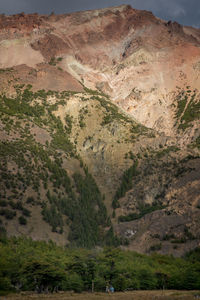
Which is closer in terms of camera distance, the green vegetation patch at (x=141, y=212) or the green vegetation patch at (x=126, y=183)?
the green vegetation patch at (x=141, y=212)

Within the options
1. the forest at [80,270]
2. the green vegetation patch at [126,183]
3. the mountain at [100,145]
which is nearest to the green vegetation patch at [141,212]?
the mountain at [100,145]

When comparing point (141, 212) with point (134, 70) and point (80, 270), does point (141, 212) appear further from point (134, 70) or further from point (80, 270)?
point (134, 70)

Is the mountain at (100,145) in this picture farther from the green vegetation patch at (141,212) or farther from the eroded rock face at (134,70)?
the eroded rock face at (134,70)

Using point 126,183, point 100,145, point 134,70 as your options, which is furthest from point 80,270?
point 134,70

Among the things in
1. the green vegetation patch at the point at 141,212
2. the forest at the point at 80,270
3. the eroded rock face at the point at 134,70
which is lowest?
the forest at the point at 80,270

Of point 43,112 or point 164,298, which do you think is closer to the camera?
point 164,298

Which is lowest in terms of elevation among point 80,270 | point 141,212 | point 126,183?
point 80,270

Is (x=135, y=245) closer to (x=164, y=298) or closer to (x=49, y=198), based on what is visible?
(x=49, y=198)

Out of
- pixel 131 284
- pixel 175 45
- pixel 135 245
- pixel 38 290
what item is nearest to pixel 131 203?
pixel 135 245
